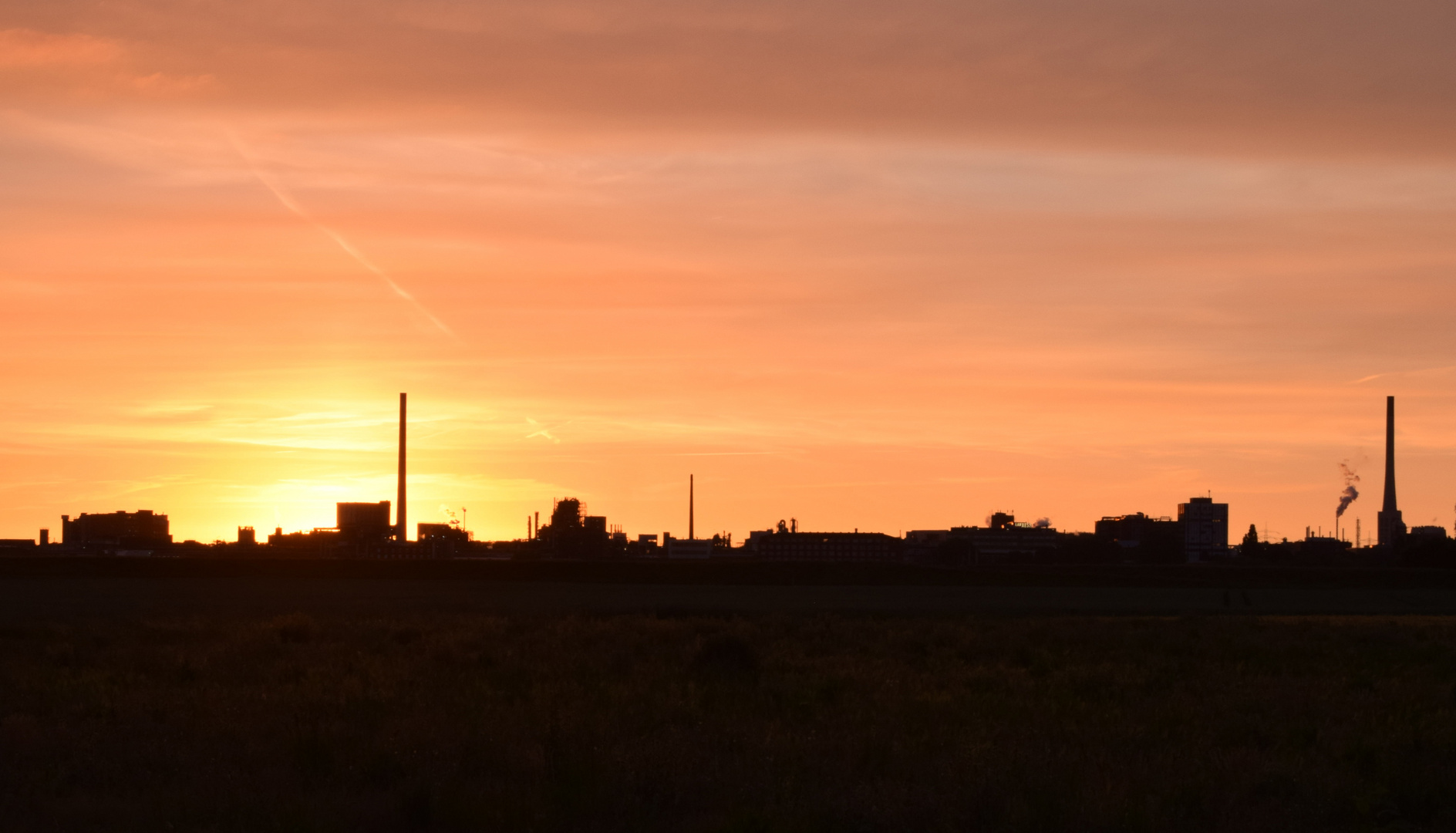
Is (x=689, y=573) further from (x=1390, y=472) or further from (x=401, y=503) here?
(x=1390, y=472)

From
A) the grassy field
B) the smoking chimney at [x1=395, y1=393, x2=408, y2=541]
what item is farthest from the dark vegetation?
the grassy field

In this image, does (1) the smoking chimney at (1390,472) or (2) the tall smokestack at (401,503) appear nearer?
(2) the tall smokestack at (401,503)

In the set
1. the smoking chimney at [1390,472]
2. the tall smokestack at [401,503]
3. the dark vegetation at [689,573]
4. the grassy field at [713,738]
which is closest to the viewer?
the grassy field at [713,738]

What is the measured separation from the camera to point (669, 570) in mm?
111750

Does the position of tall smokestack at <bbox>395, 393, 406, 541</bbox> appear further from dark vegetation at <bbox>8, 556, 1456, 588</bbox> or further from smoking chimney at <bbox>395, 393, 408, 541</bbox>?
dark vegetation at <bbox>8, 556, 1456, 588</bbox>

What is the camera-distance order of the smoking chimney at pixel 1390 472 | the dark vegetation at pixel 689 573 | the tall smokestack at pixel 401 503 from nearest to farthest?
the dark vegetation at pixel 689 573 < the tall smokestack at pixel 401 503 < the smoking chimney at pixel 1390 472

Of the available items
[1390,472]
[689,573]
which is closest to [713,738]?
[689,573]

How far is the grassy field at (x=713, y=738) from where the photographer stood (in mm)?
13492

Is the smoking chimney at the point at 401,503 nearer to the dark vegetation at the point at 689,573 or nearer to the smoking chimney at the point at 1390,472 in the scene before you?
the dark vegetation at the point at 689,573

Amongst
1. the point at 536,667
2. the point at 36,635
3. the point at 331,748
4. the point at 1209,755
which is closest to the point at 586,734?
the point at 331,748

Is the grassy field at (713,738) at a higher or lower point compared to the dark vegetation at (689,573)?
higher

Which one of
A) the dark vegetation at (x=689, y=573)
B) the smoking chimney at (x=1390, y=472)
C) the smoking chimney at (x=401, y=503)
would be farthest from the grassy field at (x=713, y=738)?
the smoking chimney at (x=1390, y=472)

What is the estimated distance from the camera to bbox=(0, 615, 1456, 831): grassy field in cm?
1349

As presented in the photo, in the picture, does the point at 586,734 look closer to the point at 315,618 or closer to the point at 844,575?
the point at 315,618
